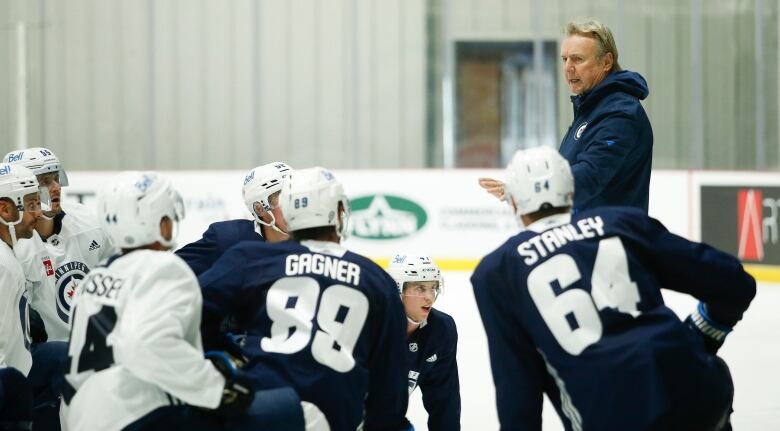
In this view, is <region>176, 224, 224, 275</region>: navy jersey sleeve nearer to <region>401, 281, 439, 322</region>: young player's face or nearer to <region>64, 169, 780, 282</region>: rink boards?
<region>401, 281, 439, 322</region>: young player's face

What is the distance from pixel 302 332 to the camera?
2439 mm

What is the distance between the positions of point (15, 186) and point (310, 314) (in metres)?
1.32

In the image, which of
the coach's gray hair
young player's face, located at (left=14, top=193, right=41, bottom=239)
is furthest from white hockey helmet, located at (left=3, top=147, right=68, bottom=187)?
the coach's gray hair

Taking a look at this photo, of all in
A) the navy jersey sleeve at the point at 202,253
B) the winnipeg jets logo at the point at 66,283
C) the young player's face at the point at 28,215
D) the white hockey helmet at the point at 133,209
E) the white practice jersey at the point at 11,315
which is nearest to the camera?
the white hockey helmet at the point at 133,209

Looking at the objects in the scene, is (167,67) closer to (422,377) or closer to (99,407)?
(422,377)

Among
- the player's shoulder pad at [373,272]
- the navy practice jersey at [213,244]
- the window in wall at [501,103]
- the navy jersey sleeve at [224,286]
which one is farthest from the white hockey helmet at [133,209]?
the window in wall at [501,103]

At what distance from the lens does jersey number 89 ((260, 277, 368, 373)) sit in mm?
2432

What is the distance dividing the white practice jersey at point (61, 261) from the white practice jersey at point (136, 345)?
1328 mm

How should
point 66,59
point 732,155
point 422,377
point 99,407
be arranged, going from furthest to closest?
point 66,59
point 732,155
point 422,377
point 99,407

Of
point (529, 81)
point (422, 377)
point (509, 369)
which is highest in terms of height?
point (529, 81)

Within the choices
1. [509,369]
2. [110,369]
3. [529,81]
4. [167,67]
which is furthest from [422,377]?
[167,67]

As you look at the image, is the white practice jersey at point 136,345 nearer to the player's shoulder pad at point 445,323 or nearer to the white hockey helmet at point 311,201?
the white hockey helmet at point 311,201

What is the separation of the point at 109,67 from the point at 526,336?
892 cm

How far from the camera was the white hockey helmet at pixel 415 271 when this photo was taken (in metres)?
3.63
